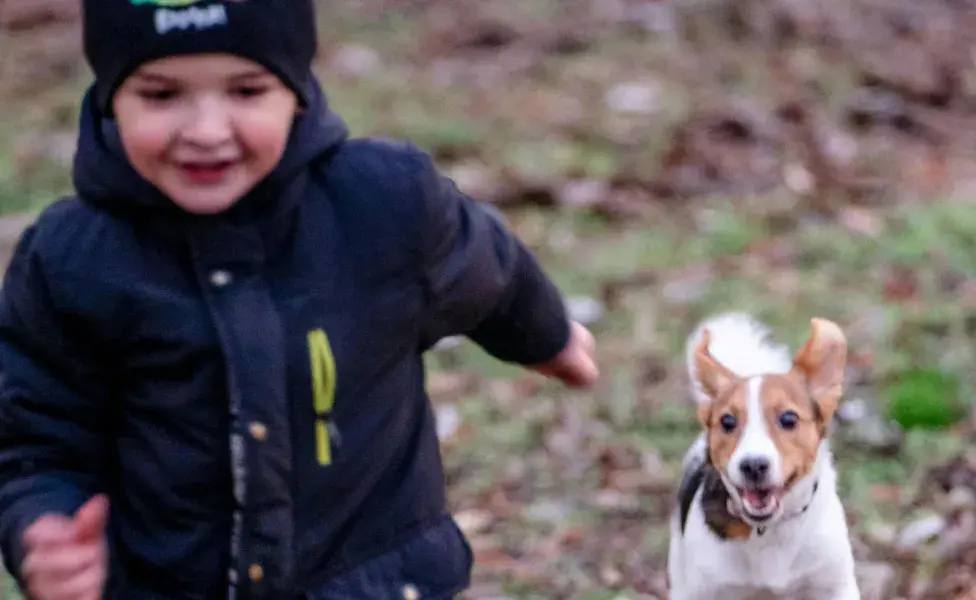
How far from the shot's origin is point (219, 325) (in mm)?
2160

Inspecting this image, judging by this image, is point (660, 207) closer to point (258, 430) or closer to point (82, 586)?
point (258, 430)

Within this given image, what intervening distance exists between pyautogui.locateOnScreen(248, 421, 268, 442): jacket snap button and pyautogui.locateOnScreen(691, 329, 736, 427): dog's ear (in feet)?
2.04

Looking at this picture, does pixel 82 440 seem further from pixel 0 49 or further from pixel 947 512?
pixel 0 49

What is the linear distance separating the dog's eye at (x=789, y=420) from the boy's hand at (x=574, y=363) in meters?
0.69

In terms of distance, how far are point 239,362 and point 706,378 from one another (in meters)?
0.66

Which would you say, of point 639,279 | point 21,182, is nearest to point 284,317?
point 639,279

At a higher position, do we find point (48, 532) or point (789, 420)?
point (789, 420)

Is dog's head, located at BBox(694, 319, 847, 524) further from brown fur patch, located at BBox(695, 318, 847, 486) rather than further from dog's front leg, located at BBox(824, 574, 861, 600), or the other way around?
dog's front leg, located at BBox(824, 574, 861, 600)

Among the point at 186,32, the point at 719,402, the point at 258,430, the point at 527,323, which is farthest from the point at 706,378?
the point at 186,32

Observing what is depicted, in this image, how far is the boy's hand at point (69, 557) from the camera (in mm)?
2066

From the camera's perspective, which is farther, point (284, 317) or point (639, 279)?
point (639, 279)

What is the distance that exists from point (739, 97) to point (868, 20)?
4.53ft

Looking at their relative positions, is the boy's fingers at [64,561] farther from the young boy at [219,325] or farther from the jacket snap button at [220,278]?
the jacket snap button at [220,278]

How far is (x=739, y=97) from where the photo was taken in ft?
21.3
